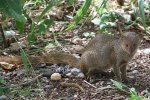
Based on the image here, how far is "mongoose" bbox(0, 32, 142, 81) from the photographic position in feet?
11.8

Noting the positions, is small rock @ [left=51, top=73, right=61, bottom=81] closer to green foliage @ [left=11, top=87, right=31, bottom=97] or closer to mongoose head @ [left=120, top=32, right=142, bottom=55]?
green foliage @ [left=11, top=87, right=31, bottom=97]

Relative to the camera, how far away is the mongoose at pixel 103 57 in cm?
Result: 360

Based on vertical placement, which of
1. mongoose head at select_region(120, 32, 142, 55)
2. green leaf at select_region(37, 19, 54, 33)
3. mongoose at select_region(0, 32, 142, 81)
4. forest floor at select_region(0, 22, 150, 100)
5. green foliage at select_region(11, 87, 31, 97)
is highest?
green leaf at select_region(37, 19, 54, 33)

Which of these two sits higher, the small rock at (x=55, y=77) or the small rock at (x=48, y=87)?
the small rock at (x=55, y=77)

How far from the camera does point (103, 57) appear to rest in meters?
3.75

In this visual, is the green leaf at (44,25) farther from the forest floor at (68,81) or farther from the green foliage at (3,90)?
the green foliage at (3,90)

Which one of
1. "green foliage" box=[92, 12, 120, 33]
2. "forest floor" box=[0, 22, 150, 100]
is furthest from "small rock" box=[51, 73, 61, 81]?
"green foliage" box=[92, 12, 120, 33]

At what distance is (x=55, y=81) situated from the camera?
3668 millimetres

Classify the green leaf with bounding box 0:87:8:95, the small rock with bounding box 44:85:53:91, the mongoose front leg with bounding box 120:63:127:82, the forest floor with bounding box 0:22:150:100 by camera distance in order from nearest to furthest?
the green leaf with bounding box 0:87:8:95 < the forest floor with bounding box 0:22:150:100 < the small rock with bounding box 44:85:53:91 < the mongoose front leg with bounding box 120:63:127:82

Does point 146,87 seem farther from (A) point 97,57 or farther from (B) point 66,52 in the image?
(B) point 66,52

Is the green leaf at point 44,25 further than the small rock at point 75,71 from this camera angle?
Yes

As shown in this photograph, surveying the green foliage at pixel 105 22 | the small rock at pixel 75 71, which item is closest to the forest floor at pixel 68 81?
the small rock at pixel 75 71

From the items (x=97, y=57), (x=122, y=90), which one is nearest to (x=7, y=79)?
(x=97, y=57)

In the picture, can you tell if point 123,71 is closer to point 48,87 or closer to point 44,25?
point 48,87
